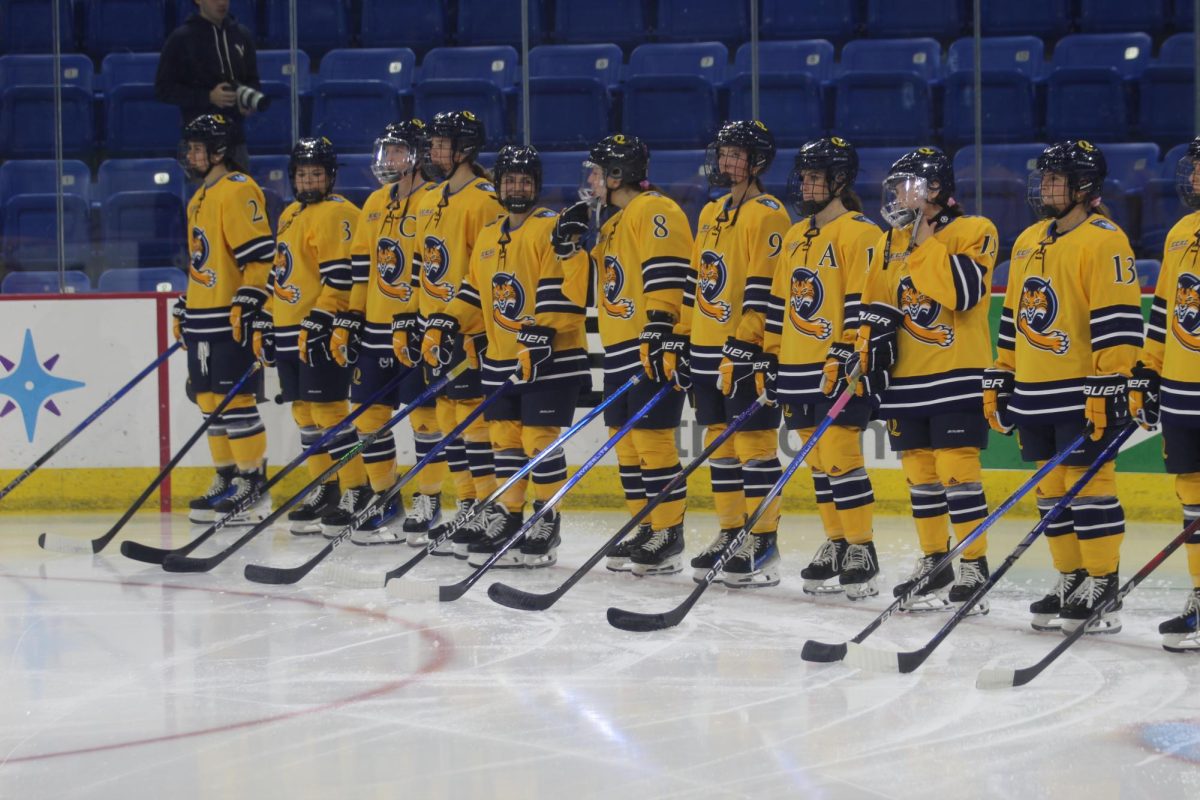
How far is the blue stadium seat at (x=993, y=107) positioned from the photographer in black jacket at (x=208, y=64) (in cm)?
278

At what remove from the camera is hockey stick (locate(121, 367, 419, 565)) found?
5672 mm

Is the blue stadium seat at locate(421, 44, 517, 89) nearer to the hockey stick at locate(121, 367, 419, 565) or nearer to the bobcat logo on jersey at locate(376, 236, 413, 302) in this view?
the bobcat logo on jersey at locate(376, 236, 413, 302)

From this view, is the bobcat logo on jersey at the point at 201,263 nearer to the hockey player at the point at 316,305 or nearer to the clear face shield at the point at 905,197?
the hockey player at the point at 316,305

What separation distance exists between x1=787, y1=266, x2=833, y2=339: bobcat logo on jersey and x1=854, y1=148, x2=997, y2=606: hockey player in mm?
179

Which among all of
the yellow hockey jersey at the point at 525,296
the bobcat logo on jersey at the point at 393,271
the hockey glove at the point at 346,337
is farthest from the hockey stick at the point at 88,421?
the yellow hockey jersey at the point at 525,296

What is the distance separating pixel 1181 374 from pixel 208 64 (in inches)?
167

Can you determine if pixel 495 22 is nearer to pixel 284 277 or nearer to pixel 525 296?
pixel 284 277

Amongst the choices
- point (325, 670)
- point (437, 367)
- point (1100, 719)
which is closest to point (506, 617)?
point (325, 670)

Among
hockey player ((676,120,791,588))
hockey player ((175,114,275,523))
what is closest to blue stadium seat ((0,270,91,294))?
hockey player ((175,114,275,523))

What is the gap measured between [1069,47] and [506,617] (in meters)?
3.62

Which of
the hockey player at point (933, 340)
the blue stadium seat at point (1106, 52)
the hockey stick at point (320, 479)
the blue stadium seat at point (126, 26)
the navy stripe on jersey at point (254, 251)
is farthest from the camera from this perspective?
the blue stadium seat at point (126, 26)

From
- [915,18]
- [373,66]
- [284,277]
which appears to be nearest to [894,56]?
[915,18]

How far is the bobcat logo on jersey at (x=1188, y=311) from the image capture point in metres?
4.18

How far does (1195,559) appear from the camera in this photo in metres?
4.29
